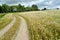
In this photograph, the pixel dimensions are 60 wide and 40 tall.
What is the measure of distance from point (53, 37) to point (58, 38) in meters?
0.38

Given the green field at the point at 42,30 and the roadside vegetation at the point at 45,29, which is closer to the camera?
the roadside vegetation at the point at 45,29

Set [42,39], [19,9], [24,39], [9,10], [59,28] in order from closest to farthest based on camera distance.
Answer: [42,39], [24,39], [59,28], [9,10], [19,9]

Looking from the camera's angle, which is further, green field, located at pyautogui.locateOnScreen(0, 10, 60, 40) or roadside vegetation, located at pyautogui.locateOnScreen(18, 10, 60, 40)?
Result: green field, located at pyautogui.locateOnScreen(0, 10, 60, 40)

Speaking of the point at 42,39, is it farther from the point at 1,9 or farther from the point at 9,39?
the point at 1,9

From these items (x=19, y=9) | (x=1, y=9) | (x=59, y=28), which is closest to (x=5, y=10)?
(x=1, y=9)

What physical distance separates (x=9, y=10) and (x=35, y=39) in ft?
367

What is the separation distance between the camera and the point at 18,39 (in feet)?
48.3

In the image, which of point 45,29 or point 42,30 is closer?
point 42,30

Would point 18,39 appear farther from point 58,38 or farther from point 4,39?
point 58,38

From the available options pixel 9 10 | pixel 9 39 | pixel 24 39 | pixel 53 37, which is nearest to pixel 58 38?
pixel 53 37

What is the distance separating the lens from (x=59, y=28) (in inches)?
634

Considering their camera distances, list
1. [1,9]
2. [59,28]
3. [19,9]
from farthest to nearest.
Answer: [19,9] → [1,9] → [59,28]

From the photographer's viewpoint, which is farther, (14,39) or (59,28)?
(59,28)

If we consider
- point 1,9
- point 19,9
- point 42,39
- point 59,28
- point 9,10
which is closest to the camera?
point 42,39
